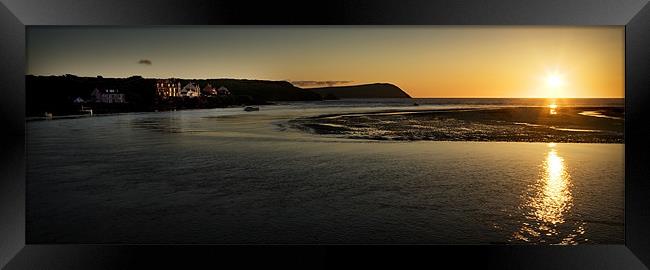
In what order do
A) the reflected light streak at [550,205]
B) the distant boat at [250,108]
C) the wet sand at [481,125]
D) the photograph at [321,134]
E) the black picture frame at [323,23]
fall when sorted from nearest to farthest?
the black picture frame at [323,23], the reflected light streak at [550,205], the photograph at [321,134], the wet sand at [481,125], the distant boat at [250,108]

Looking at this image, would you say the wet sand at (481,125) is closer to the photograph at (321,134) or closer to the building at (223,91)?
the photograph at (321,134)

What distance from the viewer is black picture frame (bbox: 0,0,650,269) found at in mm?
3051

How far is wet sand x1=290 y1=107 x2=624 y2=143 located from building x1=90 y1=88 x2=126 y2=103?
1.55m

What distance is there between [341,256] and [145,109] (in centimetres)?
239

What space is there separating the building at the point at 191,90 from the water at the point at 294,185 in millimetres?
188

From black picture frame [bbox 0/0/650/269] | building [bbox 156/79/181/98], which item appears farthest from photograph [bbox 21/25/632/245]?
black picture frame [bbox 0/0/650/269]

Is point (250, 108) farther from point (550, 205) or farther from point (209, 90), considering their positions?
point (550, 205)

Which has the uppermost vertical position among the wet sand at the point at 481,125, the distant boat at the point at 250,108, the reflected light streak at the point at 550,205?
the distant boat at the point at 250,108

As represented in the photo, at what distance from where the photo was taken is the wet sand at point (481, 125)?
14.4 ft

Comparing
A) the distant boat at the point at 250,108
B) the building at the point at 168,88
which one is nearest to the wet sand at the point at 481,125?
the distant boat at the point at 250,108

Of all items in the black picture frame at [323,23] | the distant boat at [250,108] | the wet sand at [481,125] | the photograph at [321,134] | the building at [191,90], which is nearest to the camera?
the black picture frame at [323,23]

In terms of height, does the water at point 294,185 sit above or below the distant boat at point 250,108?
below

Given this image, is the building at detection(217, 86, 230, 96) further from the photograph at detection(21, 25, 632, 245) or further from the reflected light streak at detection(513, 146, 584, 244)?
the reflected light streak at detection(513, 146, 584, 244)

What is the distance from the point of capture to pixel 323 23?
121 inches
